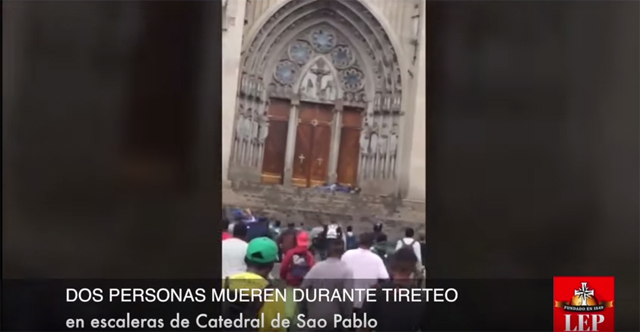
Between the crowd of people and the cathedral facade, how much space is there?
14 cm

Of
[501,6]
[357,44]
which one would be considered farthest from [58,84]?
[501,6]

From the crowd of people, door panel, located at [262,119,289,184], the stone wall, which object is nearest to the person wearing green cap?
the crowd of people

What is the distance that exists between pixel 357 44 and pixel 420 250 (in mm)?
838

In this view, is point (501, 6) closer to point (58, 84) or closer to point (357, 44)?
point (357, 44)

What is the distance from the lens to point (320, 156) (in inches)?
112

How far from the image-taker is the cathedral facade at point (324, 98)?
2793 mm

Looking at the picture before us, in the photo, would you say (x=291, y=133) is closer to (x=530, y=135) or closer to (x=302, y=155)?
(x=302, y=155)

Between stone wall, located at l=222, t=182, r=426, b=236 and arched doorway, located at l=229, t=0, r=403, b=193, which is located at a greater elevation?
arched doorway, located at l=229, t=0, r=403, b=193

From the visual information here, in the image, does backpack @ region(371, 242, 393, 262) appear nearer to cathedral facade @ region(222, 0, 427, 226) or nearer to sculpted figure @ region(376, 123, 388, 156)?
cathedral facade @ region(222, 0, 427, 226)

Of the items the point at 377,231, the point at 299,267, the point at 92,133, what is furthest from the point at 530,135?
the point at 92,133

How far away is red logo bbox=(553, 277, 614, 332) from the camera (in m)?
2.83

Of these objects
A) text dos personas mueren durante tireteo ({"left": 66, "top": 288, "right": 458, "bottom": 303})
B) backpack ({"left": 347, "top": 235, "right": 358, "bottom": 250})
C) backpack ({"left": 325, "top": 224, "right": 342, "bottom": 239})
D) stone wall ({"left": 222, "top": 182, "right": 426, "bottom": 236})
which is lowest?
text dos personas mueren durante tireteo ({"left": 66, "top": 288, "right": 458, "bottom": 303})

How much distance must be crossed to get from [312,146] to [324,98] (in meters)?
0.19

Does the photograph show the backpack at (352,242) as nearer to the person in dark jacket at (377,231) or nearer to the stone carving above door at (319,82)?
the person in dark jacket at (377,231)
